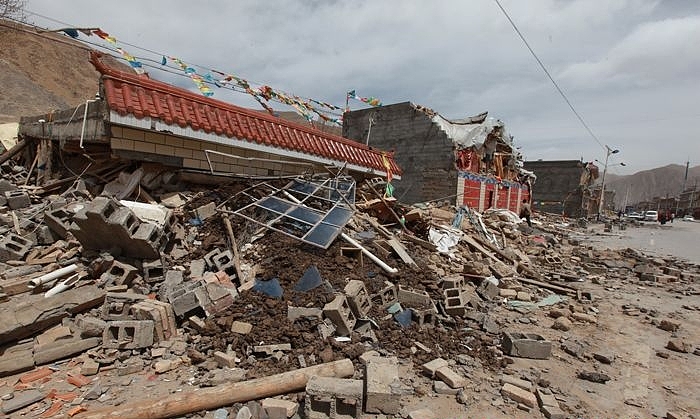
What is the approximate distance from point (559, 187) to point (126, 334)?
47562mm

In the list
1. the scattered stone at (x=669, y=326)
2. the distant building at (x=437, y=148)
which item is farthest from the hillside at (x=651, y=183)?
the scattered stone at (x=669, y=326)

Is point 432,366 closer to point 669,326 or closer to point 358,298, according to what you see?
point 358,298

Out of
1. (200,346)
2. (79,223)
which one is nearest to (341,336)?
(200,346)

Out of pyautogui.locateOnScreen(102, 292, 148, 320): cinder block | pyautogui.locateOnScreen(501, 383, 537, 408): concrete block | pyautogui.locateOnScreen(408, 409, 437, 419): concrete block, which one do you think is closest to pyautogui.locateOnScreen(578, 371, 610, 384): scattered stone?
pyautogui.locateOnScreen(501, 383, 537, 408): concrete block

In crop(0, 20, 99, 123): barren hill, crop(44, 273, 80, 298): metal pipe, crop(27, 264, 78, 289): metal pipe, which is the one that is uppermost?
crop(0, 20, 99, 123): barren hill

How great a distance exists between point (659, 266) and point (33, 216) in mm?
19492

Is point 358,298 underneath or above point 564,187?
underneath

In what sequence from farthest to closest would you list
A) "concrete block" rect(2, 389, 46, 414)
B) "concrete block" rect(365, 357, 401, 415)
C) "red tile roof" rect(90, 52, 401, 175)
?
"red tile roof" rect(90, 52, 401, 175) → "concrete block" rect(365, 357, 401, 415) → "concrete block" rect(2, 389, 46, 414)

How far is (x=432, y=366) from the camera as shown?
169 inches

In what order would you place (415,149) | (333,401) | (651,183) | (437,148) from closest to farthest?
(333,401)
(437,148)
(415,149)
(651,183)

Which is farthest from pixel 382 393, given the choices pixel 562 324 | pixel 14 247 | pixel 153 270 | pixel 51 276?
pixel 14 247

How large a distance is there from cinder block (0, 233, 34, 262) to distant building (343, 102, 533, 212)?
1626 cm

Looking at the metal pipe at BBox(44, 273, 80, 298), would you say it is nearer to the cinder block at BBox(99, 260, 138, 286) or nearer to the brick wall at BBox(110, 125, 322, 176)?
the cinder block at BBox(99, 260, 138, 286)

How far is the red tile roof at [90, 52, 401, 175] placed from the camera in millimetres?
6168
